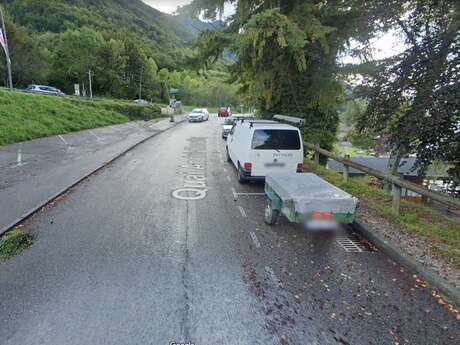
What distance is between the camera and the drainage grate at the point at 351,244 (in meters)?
5.19

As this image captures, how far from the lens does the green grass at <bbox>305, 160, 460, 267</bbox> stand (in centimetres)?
500

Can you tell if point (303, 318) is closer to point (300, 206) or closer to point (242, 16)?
point (300, 206)

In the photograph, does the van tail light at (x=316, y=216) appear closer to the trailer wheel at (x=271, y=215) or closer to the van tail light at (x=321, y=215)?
the van tail light at (x=321, y=215)

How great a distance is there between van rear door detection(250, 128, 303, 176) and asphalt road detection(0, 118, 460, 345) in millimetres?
1948

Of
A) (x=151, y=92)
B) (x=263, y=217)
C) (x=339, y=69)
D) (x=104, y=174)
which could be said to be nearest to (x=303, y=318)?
(x=263, y=217)

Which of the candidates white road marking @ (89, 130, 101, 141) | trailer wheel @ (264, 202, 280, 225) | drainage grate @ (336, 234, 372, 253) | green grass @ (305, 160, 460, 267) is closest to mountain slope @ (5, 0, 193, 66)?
white road marking @ (89, 130, 101, 141)

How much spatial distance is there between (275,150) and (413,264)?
4.55m

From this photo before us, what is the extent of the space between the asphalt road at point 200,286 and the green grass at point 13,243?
0.18 metres

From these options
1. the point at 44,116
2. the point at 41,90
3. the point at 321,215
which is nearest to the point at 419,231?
the point at 321,215

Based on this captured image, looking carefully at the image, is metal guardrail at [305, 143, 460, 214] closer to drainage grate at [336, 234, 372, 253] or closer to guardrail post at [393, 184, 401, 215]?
guardrail post at [393, 184, 401, 215]

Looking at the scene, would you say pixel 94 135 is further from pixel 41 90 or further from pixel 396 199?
pixel 41 90

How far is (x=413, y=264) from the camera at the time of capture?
14.8ft

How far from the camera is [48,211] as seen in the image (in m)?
6.54

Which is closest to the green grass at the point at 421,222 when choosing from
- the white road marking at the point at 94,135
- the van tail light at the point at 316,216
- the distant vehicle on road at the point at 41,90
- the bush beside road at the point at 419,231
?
the bush beside road at the point at 419,231
